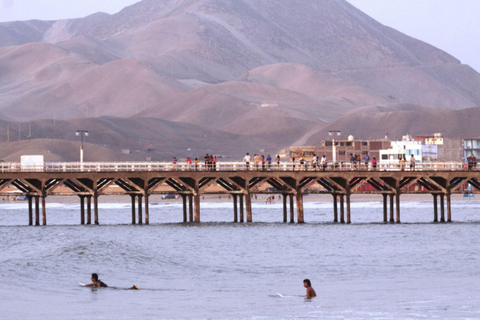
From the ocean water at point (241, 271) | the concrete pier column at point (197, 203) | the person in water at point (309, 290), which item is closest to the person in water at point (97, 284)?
the ocean water at point (241, 271)

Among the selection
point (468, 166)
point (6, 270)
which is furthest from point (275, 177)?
point (6, 270)

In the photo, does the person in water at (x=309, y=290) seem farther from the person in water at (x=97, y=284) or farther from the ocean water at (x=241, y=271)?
the person in water at (x=97, y=284)

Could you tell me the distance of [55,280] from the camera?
55.2m

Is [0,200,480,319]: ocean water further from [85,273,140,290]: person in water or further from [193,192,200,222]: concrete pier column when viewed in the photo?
[193,192,200,222]: concrete pier column

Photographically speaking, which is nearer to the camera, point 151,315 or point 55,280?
point 151,315

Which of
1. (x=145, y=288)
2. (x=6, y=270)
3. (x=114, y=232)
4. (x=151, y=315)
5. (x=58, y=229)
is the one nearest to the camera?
(x=151, y=315)

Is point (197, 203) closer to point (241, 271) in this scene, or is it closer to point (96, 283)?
point (241, 271)

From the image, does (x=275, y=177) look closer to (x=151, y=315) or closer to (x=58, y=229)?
(x=58, y=229)

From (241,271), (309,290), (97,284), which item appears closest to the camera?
(309,290)

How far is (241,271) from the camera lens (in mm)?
60719

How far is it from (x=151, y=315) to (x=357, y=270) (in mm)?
19853

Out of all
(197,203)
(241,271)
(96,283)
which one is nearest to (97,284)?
(96,283)

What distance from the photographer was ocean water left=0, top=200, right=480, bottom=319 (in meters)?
45.2

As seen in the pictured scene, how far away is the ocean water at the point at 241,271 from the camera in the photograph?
45156 millimetres
